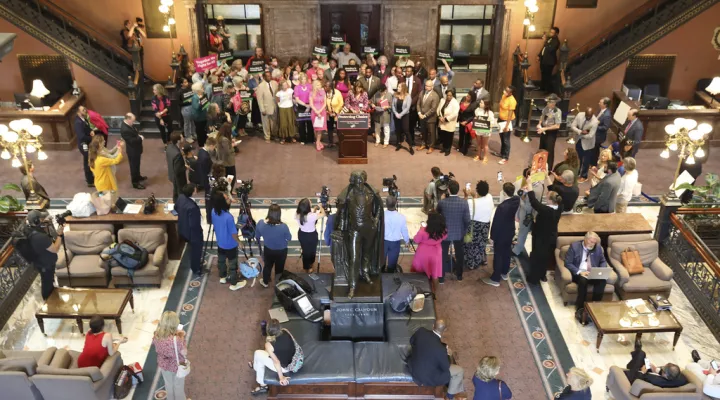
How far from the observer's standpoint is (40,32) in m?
14.5

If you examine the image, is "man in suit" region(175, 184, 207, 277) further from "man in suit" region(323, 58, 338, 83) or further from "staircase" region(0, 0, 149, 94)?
"staircase" region(0, 0, 149, 94)

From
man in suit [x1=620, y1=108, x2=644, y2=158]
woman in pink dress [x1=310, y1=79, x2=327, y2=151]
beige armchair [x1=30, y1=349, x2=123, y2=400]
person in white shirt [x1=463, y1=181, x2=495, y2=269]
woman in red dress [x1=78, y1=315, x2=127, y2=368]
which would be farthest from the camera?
woman in pink dress [x1=310, y1=79, x2=327, y2=151]

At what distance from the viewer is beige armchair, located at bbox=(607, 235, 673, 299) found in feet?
31.2

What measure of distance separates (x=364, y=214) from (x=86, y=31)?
996 centimetres

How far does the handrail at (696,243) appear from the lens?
940cm

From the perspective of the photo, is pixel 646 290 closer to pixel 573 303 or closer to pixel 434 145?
pixel 573 303

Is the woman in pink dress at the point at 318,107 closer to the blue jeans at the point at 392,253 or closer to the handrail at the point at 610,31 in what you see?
the blue jeans at the point at 392,253

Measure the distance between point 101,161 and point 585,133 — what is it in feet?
27.2

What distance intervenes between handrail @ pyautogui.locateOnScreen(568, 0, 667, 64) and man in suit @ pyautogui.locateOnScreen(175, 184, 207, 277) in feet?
32.2

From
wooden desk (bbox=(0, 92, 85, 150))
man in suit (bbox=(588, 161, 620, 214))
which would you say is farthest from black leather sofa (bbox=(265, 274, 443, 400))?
wooden desk (bbox=(0, 92, 85, 150))

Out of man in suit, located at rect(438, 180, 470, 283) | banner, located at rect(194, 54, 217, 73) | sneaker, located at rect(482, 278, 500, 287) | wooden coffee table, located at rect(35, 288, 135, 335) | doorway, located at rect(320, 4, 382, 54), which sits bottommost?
sneaker, located at rect(482, 278, 500, 287)

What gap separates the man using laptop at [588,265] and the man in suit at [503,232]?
84 centimetres

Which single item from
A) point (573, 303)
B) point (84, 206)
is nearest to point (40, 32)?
point (84, 206)

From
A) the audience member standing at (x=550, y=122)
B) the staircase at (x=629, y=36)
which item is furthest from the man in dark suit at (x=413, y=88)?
the staircase at (x=629, y=36)
